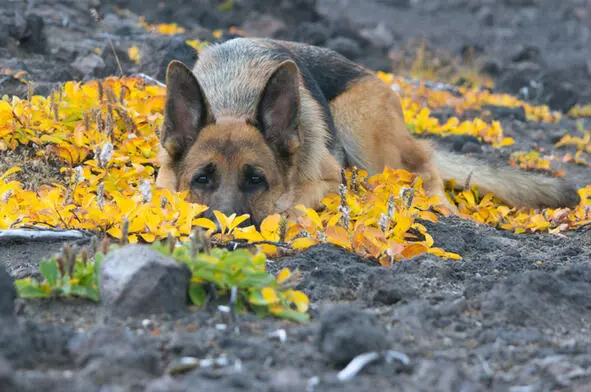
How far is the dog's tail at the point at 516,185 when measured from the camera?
249 inches

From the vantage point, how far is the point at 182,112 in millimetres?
4852

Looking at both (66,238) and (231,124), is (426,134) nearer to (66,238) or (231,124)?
(231,124)

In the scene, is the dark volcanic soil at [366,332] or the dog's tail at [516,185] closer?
the dark volcanic soil at [366,332]

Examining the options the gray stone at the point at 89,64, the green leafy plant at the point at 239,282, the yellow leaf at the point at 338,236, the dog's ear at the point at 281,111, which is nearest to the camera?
the green leafy plant at the point at 239,282

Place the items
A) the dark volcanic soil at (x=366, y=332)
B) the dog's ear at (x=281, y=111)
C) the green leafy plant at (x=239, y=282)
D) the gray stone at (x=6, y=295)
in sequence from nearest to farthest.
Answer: the dark volcanic soil at (x=366, y=332), the gray stone at (x=6, y=295), the green leafy plant at (x=239, y=282), the dog's ear at (x=281, y=111)

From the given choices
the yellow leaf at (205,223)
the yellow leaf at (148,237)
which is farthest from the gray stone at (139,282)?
the yellow leaf at (205,223)

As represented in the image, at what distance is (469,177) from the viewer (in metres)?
6.68

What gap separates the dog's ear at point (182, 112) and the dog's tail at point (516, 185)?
9.29 ft

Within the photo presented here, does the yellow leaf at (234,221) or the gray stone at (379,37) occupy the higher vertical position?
the yellow leaf at (234,221)

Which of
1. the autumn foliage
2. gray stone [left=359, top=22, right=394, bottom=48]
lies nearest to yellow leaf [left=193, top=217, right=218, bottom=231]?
the autumn foliage

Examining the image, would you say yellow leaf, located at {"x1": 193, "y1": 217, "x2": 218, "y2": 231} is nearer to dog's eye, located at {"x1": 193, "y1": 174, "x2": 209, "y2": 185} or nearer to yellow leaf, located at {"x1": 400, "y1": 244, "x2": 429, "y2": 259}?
dog's eye, located at {"x1": 193, "y1": 174, "x2": 209, "y2": 185}

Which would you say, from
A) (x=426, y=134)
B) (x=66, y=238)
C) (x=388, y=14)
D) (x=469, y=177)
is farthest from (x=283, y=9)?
(x=66, y=238)

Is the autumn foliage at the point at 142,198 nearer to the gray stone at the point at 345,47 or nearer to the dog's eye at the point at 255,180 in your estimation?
the dog's eye at the point at 255,180

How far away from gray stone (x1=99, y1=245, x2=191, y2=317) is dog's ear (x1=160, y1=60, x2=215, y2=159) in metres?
2.08
